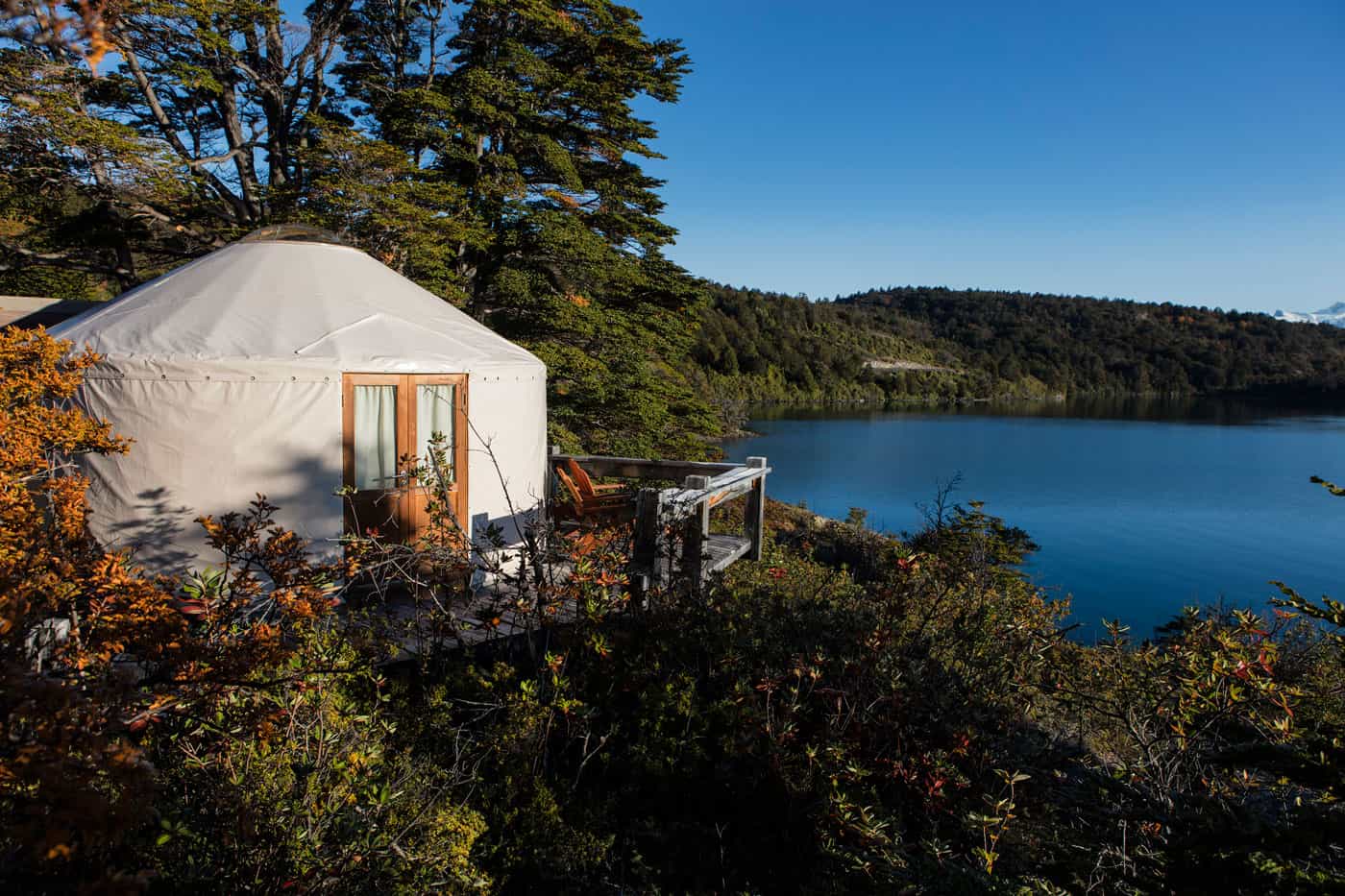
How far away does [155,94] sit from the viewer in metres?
10.5

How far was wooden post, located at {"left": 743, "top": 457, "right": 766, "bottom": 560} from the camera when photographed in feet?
21.9

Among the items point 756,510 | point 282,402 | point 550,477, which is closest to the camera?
point 282,402

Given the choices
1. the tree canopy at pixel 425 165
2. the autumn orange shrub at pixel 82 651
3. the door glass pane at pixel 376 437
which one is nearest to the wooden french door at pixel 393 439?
the door glass pane at pixel 376 437

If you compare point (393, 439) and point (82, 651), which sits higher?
point (393, 439)

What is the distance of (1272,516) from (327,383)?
850 inches

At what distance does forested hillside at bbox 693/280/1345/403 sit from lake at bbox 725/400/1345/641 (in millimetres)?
8916

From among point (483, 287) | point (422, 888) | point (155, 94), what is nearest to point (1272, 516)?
point (483, 287)

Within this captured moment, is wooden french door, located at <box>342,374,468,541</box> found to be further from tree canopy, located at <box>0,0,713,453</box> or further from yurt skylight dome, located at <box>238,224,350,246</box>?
tree canopy, located at <box>0,0,713,453</box>

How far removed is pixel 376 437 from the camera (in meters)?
4.91

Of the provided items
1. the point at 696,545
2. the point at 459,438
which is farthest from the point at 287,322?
the point at 696,545

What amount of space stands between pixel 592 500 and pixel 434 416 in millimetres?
1357

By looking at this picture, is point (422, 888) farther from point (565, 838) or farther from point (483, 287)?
point (483, 287)

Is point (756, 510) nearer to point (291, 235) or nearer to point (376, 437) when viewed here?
point (376, 437)

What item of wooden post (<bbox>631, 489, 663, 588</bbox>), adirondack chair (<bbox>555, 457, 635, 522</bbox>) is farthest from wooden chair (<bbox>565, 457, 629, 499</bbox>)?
wooden post (<bbox>631, 489, 663, 588</bbox>)
